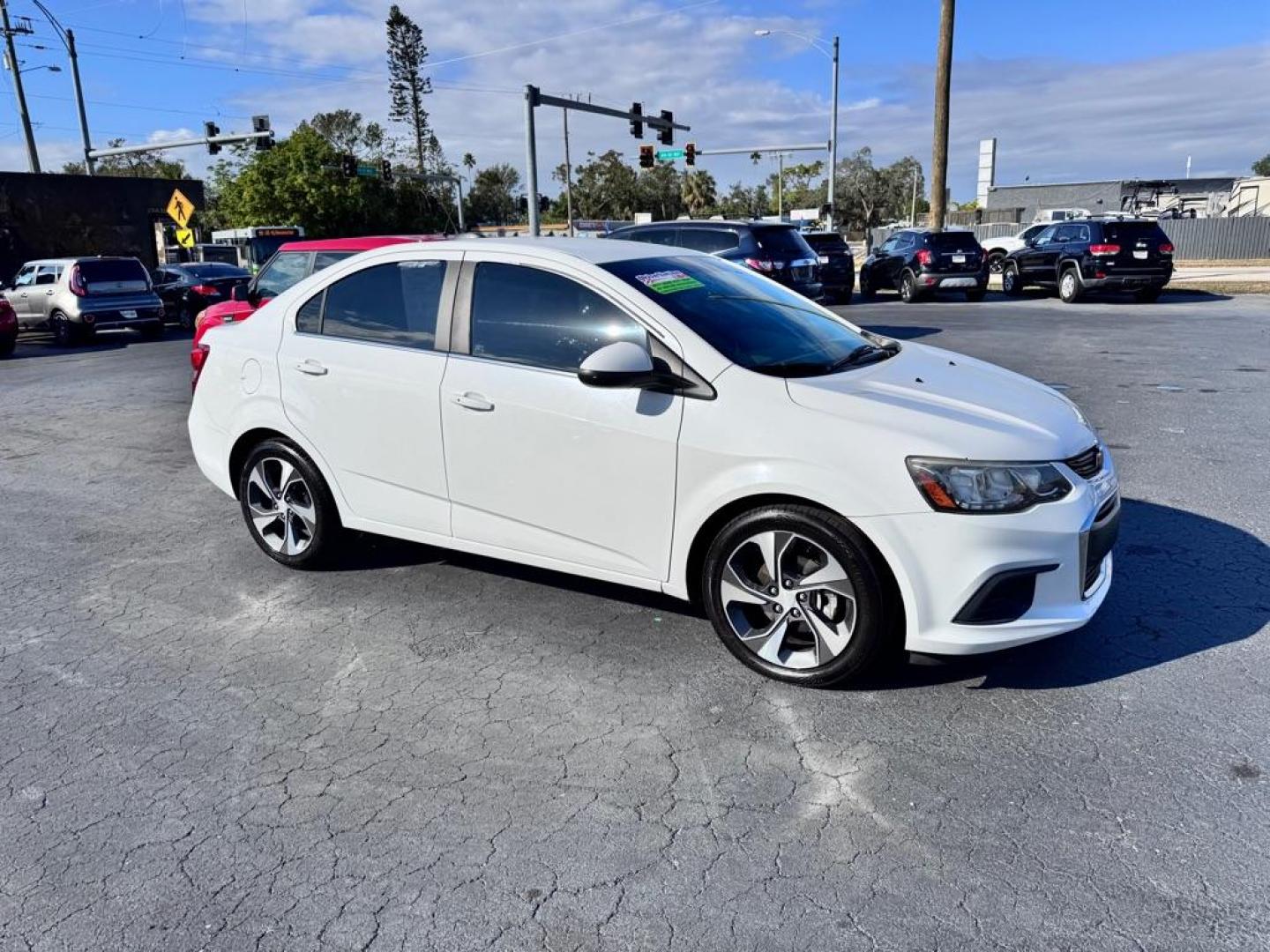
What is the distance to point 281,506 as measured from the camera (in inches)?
200

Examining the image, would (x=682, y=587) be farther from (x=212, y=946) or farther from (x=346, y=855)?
(x=212, y=946)

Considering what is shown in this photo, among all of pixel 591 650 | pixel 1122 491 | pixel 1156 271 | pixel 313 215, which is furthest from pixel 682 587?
pixel 313 215

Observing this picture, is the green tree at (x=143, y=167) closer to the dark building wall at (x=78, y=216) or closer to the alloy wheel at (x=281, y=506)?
Result: the dark building wall at (x=78, y=216)

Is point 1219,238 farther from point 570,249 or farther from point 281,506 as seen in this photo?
point 281,506

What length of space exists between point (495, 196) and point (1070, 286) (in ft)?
288

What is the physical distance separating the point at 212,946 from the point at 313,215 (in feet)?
180

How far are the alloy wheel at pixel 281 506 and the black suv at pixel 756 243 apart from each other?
1077cm

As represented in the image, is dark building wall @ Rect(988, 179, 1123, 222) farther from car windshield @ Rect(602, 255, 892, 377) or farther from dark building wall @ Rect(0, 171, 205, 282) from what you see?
car windshield @ Rect(602, 255, 892, 377)

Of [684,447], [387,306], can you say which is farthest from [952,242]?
[684,447]

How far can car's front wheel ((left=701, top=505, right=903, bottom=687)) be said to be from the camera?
3.48 metres

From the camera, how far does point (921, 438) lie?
11.1 ft

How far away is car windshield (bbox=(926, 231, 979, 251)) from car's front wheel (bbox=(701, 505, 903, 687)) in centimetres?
1927

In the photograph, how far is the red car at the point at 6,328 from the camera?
17188 mm

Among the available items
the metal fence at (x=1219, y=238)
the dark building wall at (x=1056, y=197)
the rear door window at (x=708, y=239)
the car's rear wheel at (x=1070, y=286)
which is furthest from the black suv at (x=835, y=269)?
the dark building wall at (x=1056, y=197)
